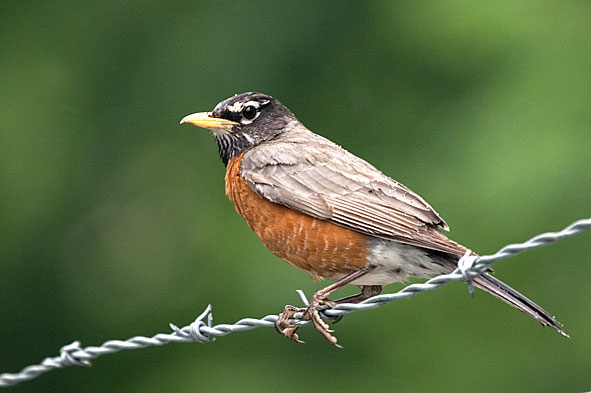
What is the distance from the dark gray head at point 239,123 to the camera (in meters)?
5.35

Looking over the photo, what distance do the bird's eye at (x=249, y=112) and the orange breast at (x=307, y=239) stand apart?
2.67 feet

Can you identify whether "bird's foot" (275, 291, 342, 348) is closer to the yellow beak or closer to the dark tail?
the dark tail

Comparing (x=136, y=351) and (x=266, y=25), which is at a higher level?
(x=266, y=25)

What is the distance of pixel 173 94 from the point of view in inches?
290

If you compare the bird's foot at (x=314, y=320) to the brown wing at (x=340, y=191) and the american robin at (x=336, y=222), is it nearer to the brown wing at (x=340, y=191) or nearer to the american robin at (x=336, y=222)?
the american robin at (x=336, y=222)

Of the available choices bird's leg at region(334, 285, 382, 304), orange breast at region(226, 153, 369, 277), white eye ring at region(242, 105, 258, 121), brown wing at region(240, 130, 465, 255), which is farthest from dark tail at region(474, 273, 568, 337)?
white eye ring at region(242, 105, 258, 121)

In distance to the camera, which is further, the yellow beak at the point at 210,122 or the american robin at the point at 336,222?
the yellow beak at the point at 210,122

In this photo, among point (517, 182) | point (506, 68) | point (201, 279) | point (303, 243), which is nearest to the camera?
point (303, 243)

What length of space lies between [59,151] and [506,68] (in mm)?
3420

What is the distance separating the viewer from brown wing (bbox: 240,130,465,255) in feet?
14.0

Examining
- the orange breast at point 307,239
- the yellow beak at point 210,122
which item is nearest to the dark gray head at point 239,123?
the yellow beak at point 210,122

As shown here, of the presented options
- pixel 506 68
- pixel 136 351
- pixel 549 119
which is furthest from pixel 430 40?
pixel 136 351

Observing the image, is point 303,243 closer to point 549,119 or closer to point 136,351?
point 549,119

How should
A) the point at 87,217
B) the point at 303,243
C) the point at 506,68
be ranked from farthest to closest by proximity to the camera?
the point at 87,217, the point at 506,68, the point at 303,243
